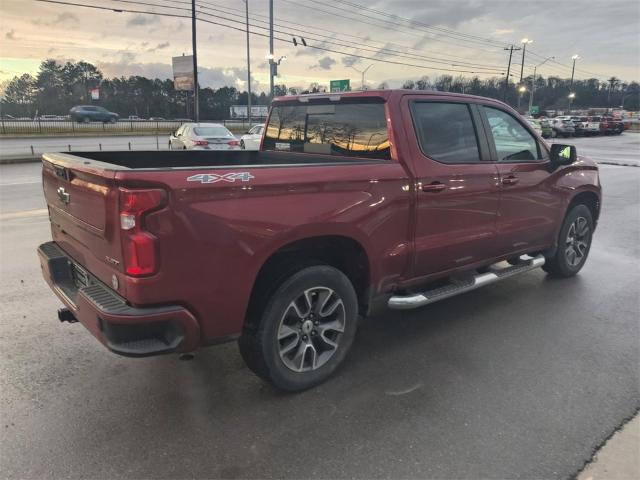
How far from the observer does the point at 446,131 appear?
4.07 metres

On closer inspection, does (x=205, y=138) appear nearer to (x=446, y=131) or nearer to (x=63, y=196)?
(x=446, y=131)

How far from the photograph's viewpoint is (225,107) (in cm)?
8781

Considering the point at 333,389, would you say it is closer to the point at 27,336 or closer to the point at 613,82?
the point at 27,336

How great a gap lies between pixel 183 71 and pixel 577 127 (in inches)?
1279

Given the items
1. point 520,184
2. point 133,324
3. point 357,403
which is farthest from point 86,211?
point 520,184

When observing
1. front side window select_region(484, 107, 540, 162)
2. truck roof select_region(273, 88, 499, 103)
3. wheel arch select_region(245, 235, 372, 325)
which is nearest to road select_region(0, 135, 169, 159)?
truck roof select_region(273, 88, 499, 103)

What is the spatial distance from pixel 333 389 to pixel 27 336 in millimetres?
2545

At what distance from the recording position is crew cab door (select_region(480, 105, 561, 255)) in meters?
4.51

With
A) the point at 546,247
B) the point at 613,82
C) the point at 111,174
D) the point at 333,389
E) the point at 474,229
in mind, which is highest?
the point at 613,82

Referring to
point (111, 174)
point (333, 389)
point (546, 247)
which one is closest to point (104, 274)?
point (111, 174)

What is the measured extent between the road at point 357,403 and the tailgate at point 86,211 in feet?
2.89

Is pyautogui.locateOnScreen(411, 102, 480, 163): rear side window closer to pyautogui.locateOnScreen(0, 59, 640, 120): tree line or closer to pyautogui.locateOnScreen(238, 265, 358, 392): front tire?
pyautogui.locateOnScreen(238, 265, 358, 392): front tire

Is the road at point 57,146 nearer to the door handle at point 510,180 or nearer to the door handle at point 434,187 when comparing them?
the door handle at point 510,180

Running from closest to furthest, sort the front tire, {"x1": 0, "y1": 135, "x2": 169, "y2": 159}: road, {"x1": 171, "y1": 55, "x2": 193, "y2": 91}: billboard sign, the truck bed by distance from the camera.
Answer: the front tire
the truck bed
{"x1": 0, "y1": 135, "x2": 169, "y2": 159}: road
{"x1": 171, "y1": 55, "x2": 193, "y2": 91}: billboard sign
